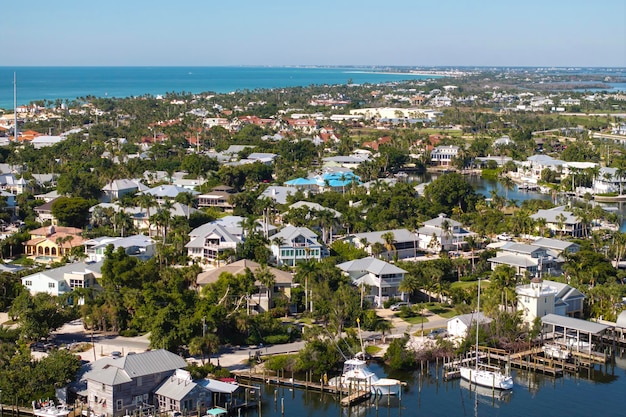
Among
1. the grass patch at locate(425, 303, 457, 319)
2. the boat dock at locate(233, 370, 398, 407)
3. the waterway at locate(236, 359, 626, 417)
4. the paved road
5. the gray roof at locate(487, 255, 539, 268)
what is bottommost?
the waterway at locate(236, 359, 626, 417)

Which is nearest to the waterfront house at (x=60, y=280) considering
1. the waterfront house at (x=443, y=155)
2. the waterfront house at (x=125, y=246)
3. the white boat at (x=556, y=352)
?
the waterfront house at (x=125, y=246)

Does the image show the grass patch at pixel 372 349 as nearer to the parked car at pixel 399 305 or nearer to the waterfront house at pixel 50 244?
the parked car at pixel 399 305

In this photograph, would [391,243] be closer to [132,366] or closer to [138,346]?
[138,346]

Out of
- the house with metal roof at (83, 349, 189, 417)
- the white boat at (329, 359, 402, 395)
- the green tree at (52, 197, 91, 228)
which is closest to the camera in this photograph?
the house with metal roof at (83, 349, 189, 417)

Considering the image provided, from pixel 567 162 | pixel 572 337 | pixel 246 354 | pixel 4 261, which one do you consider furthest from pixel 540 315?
pixel 567 162

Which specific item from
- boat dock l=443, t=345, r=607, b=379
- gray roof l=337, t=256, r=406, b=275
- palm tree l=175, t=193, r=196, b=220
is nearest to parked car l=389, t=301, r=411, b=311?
gray roof l=337, t=256, r=406, b=275

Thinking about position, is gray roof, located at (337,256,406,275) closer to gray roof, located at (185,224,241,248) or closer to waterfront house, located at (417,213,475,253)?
gray roof, located at (185,224,241,248)
